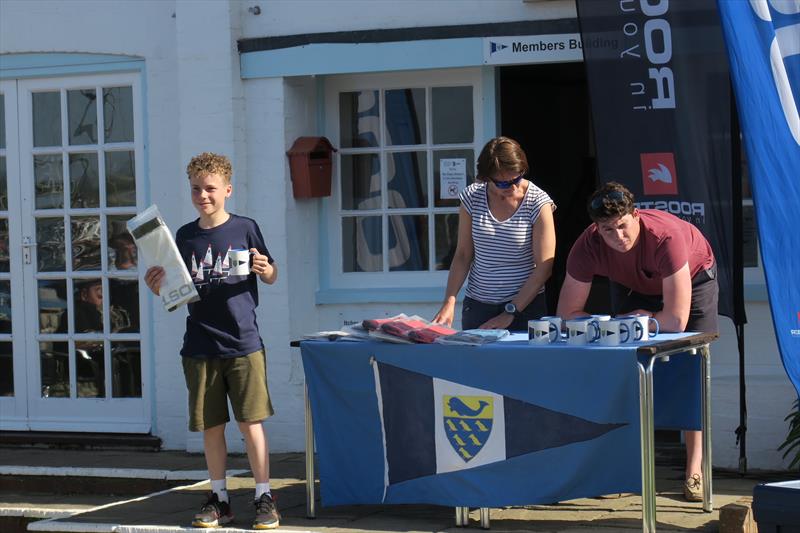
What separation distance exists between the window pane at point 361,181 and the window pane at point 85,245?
70.4 inches

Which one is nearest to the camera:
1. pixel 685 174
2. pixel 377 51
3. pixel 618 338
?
pixel 618 338

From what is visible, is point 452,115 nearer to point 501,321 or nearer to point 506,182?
point 506,182

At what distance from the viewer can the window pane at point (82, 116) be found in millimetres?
8992

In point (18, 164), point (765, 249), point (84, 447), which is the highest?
point (18, 164)

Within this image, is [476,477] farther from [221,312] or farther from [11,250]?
[11,250]

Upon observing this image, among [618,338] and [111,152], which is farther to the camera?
[111,152]

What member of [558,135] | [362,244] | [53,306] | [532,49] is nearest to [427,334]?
[532,49]

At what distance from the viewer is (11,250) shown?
9203 mm

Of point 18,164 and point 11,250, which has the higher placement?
point 18,164

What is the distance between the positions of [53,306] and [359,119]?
98.5 inches

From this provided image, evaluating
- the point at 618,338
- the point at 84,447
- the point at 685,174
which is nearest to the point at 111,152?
the point at 84,447

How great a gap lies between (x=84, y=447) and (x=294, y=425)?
1.58m

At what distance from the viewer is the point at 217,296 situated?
611cm

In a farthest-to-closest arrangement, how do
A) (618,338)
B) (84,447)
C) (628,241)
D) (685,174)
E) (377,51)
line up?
1. (84,447)
2. (377,51)
3. (685,174)
4. (628,241)
5. (618,338)
